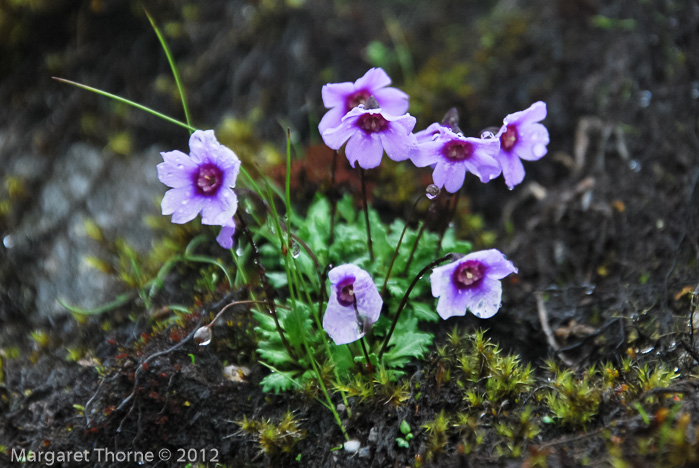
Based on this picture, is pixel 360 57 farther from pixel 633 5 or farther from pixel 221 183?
pixel 221 183

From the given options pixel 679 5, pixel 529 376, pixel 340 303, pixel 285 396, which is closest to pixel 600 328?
pixel 529 376

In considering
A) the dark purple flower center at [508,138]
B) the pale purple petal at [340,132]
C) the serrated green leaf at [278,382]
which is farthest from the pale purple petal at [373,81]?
the serrated green leaf at [278,382]

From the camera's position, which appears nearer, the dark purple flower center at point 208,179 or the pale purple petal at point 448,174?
the dark purple flower center at point 208,179

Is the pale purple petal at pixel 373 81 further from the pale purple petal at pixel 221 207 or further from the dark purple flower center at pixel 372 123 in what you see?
the pale purple petal at pixel 221 207

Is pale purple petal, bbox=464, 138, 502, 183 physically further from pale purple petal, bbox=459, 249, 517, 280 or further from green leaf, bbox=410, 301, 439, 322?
green leaf, bbox=410, 301, 439, 322

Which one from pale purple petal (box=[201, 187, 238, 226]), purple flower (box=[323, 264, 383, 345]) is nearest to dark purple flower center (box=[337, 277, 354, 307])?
purple flower (box=[323, 264, 383, 345])

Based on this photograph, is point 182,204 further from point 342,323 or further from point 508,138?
point 508,138
